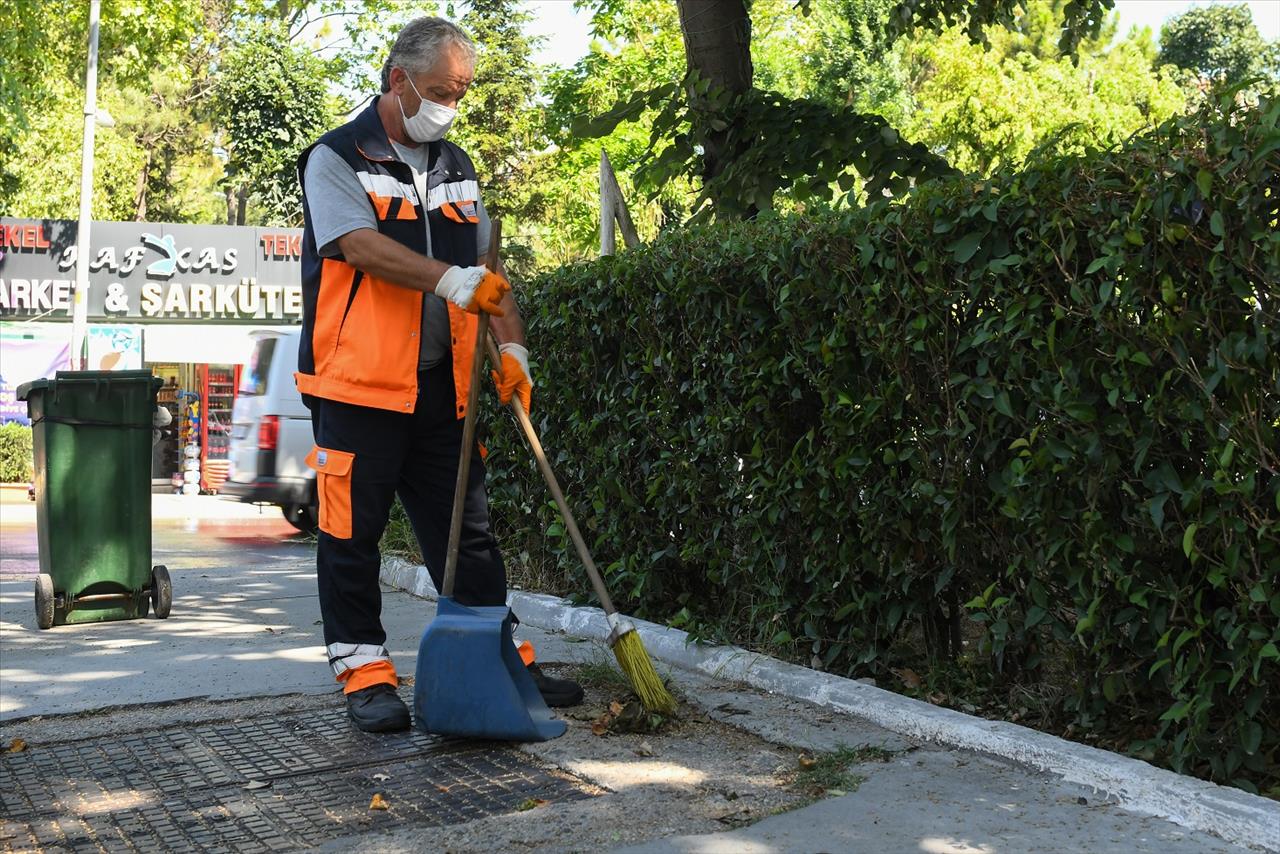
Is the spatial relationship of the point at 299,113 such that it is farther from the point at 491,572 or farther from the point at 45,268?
the point at 491,572

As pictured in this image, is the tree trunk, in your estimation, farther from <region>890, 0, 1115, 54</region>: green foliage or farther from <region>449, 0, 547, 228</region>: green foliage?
<region>449, 0, 547, 228</region>: green foliage

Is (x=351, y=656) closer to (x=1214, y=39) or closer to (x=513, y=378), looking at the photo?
(x=513, y=378)

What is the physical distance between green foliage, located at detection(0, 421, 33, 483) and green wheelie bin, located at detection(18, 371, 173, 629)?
52.8 ft

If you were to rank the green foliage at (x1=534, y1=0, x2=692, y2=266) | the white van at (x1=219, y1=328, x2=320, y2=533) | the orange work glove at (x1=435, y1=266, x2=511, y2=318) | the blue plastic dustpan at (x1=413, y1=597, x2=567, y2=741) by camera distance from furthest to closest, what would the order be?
the green foliage at (x1=534, y1=0, x2=692, y2=266), the white van at (x1=219, y1=328, x2=320, y2=533), the orange work glove at (x1=435, y1=266, x2=511, y2=318), the blue plastic dustpan at (x1=413, y1=597, x2=567, y2=741)

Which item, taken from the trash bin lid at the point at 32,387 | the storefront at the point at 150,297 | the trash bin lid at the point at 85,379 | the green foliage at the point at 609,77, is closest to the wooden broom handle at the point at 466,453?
the trash bin lid at the point at 85,379

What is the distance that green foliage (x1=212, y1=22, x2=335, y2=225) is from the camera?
30594 mm

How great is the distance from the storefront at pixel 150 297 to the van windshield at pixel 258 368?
33.9 ft

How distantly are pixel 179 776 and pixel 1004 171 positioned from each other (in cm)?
293

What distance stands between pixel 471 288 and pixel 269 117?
28.7 m

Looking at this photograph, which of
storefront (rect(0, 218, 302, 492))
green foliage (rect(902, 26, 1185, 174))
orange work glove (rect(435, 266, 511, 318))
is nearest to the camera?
orange work glove (rect(435, 266, 511, 318))

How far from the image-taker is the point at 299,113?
31.0 meters

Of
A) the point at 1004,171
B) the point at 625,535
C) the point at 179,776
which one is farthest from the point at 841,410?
the point at 179,776

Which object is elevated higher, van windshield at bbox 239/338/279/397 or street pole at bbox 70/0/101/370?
street pole at bbox 70/0/101/370

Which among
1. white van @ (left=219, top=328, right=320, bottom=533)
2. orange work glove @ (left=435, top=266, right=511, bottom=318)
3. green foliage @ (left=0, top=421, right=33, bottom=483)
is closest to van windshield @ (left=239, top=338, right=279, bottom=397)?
white van @ (left=219, top=328, right=320, bottom=533)
